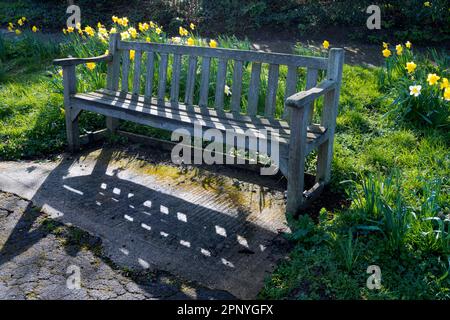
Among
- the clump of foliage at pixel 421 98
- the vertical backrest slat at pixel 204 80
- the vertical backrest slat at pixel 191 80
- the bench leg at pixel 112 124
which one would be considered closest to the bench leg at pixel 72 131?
the bench leg at pixel 112 124

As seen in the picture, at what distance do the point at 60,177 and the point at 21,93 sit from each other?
219 cm

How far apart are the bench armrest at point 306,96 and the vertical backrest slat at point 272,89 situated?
456mm

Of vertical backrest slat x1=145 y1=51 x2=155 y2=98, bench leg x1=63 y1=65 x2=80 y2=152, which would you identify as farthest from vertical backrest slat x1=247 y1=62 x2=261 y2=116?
bench leg x1=63 y1=65 x2=80 y2=152

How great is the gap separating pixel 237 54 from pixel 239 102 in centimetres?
37

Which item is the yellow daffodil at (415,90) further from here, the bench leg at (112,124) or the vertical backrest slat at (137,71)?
the bench leg at (112,124)

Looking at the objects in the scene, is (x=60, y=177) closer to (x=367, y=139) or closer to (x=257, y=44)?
(x=367, y=139)

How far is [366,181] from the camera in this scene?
344 cm

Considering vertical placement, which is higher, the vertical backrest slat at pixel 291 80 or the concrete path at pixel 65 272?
the vertical backrest slat at pixel 291 80

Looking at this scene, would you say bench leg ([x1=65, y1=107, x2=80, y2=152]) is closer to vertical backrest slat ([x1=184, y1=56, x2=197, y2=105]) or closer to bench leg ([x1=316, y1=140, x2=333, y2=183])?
vertical backrest slat ([x1=184, y1=56, x2=197, y2=105])

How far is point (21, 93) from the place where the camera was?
596cm

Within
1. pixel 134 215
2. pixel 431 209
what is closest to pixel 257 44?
pixel 134 215

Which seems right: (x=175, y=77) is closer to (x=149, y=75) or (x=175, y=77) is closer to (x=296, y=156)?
(x=149, y=75)

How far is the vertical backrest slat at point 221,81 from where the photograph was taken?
403 centimetres

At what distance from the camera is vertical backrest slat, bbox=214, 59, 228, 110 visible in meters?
4.03
